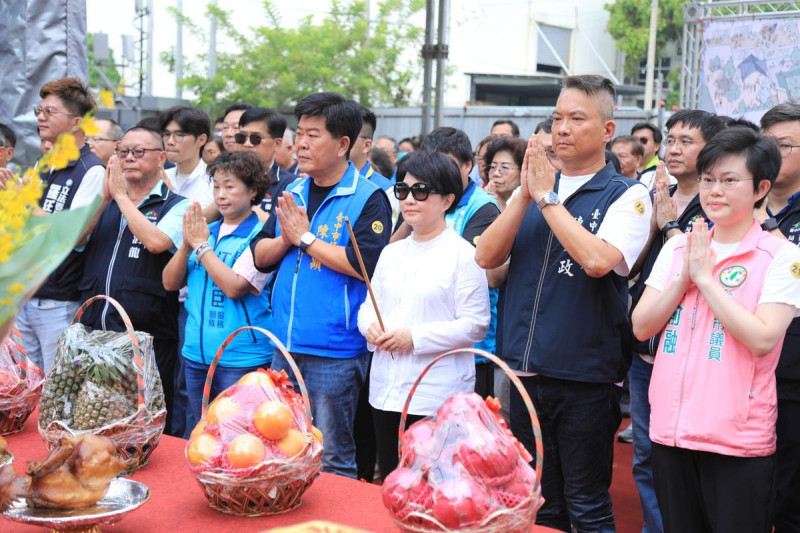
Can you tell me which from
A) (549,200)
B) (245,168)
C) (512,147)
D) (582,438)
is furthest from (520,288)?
(512,147)

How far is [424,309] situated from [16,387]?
3.96 ft

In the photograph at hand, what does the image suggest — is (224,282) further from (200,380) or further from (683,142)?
(683,142)

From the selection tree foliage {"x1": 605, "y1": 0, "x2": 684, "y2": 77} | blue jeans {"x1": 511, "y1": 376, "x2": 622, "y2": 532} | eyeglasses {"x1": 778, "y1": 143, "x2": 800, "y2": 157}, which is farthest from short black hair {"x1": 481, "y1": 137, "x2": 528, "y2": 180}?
tree foliage {"x1": 605, "y1": 0, "x2": 684, "y2": 77}

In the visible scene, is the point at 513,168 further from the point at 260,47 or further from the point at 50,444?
the point at 260,47

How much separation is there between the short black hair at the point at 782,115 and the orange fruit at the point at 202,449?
7.10 feet

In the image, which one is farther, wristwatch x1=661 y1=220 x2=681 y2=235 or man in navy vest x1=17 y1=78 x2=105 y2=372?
man in navy vest x1=17 y1=78 x2=105 y2=372

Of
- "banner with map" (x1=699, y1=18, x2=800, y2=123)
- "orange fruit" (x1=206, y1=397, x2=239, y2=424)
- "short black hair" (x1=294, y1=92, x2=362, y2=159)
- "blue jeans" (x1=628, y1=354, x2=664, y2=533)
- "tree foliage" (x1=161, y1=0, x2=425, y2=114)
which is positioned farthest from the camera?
"tree foliage" (x1=161, y1=0, x2=425, y2=114)

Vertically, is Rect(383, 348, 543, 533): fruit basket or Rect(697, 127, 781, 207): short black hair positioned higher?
Rect(697, 127, 781, 207): short black hair

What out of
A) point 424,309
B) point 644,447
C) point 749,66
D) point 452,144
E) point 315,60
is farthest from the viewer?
point 315,60

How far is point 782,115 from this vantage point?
2.83 meters

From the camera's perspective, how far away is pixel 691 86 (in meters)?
6.46

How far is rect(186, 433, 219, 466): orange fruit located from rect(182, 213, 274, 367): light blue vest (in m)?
1.44

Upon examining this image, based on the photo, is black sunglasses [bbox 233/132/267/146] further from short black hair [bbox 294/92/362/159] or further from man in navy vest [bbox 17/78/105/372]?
short black hair [bbox 294/92/362/159]

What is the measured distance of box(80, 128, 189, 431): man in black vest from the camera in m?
3.38
